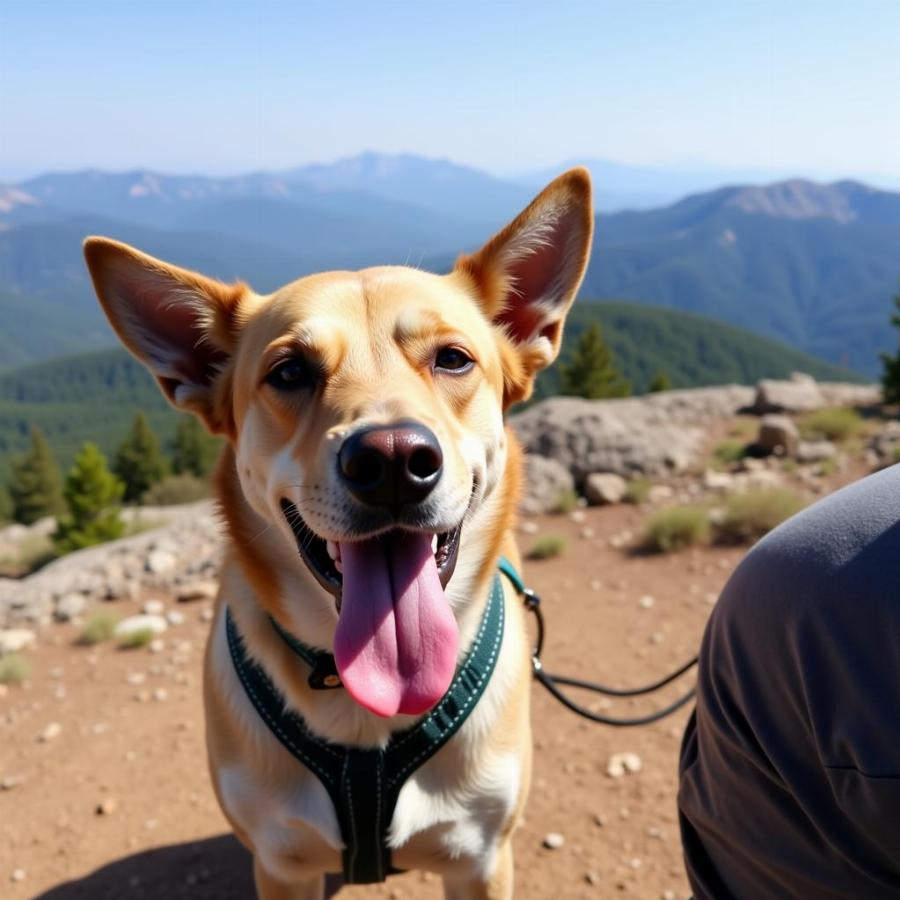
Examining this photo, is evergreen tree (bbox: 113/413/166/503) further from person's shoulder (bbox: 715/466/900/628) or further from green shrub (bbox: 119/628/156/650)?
person's shoulder (bbox: 715/466/900/628)

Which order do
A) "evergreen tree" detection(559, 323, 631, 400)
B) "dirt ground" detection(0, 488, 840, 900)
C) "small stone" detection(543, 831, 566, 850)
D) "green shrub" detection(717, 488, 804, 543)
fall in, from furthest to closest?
"evergreen tree" detection(559, 323, 631, 400), "green shrub" detection(717, 488, 804, 543), "small stone" detection(543, 831, 566, 850), "dirt ground" detection(0, 488, 840, 900)

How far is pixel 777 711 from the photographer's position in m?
1.59

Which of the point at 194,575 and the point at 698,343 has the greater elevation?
the point at 194,575

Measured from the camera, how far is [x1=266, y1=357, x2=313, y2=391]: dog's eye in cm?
242

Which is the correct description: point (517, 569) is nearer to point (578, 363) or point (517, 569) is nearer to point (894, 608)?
point (894, 608)

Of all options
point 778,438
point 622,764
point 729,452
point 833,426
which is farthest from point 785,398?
point 622,764

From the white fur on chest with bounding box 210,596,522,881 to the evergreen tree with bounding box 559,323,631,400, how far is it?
4106 centimetres

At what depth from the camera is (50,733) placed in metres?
5.33

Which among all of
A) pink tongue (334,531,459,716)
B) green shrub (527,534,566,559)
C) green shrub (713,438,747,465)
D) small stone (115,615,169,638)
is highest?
pink tongue (334,531,459,716)

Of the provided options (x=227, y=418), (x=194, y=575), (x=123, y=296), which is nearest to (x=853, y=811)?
(x=227, y=418)

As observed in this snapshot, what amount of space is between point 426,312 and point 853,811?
181 cm

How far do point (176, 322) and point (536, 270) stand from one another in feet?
4.60

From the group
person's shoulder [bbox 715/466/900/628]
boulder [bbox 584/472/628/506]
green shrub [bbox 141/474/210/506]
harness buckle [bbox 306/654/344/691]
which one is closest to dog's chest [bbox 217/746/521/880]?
harness buckle [bbox 306/654/344/691]

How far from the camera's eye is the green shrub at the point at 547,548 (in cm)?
773
